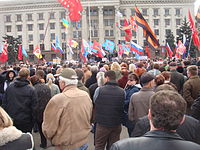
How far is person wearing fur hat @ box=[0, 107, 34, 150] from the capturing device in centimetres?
223

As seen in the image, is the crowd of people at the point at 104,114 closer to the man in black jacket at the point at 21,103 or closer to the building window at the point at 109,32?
the man in black jacket at the point at 21,103

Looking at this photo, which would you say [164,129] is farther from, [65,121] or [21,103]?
[21,103]

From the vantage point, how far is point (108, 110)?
4.77 meters

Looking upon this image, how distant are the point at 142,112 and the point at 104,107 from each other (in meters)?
0.77

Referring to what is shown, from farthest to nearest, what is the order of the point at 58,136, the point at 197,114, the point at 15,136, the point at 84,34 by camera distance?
the point at 84,34 → the point at 197,114 → the point at 58,136 → the point at 15,136

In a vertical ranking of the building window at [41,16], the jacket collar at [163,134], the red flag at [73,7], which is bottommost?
the jacket collar at [163,134]

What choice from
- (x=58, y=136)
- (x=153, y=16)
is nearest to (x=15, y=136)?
(x=58, y=136)

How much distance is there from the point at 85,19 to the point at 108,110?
189 ft

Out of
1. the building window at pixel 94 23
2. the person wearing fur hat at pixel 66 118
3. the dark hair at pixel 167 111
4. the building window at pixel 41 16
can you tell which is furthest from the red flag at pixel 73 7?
the building window at pixel 41 16

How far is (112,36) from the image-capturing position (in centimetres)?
6184

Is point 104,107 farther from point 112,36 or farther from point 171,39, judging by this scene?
point 112,36

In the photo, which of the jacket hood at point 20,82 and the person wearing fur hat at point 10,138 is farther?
the jacket hood at point 20,82

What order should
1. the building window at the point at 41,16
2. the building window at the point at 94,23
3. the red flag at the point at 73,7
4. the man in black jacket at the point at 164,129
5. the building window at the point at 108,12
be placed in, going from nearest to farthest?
the man in black jacket at the point at 164,129, the red flag at the point at 73,7, the building window at the point at 94,23, the building window at the point at 108,12, the building window at the point at 41,16

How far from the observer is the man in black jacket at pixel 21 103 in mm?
4855
